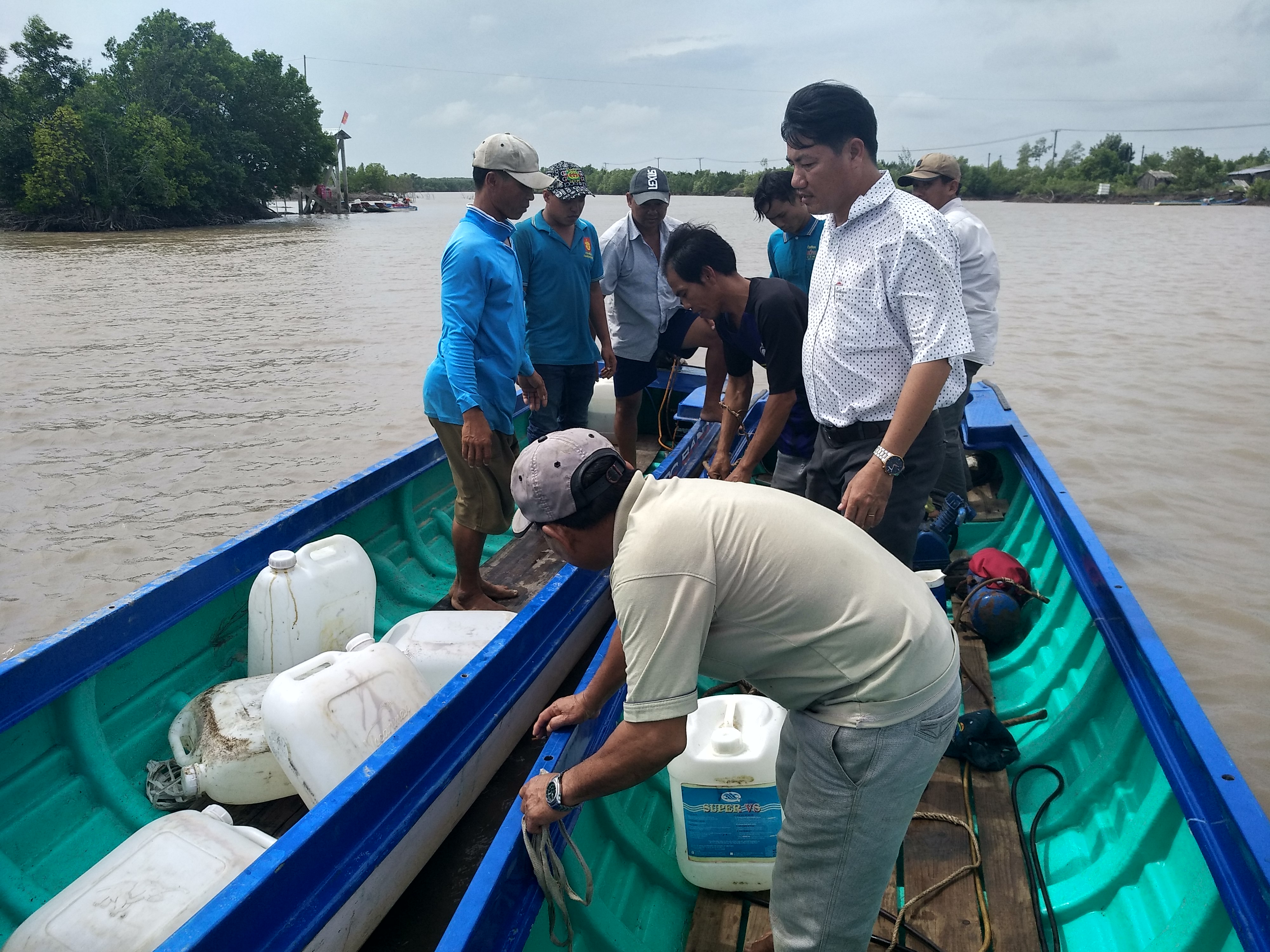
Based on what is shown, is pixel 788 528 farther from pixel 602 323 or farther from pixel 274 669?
pixel 602 323

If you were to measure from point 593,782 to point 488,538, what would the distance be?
3.34 metres

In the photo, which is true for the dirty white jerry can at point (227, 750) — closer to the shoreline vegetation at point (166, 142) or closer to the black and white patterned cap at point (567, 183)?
the black and white patterned cap at point (567, 183)

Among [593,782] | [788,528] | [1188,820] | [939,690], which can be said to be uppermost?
[788,528]

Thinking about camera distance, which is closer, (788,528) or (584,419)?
(788,528)

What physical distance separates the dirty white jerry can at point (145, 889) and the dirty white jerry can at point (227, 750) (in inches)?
13.1

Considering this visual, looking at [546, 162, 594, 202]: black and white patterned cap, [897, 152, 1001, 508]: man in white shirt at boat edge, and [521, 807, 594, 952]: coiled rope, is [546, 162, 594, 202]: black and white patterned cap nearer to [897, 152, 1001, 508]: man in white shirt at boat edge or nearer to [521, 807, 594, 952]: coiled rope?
[897, 152, 1001, 508]: man in white shirt at boat edge

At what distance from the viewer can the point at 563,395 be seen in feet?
14.7

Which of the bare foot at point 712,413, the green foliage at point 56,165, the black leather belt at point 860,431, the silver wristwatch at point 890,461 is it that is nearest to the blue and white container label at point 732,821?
the silver wristwatch at point 890,461

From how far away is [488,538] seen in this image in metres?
4.66

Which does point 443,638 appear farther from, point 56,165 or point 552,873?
point 56,165

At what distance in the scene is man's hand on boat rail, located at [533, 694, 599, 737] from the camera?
184cm

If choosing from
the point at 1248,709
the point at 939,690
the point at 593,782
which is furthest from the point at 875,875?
the point at 1248,709

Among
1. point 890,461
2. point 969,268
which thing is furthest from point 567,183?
point 890,461

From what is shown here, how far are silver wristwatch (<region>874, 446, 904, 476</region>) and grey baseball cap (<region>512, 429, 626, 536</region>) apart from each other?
3.13ft
